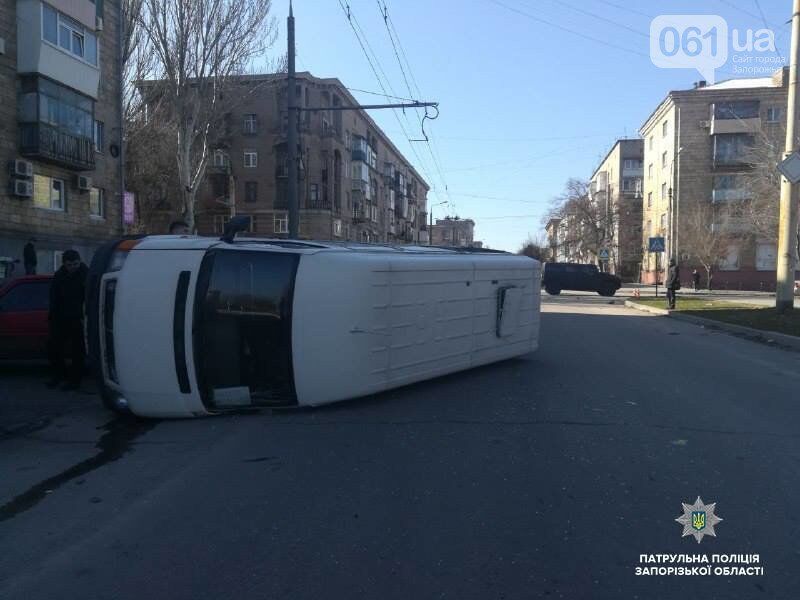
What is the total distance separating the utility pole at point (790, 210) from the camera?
1742 centimetres

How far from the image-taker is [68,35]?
24.8m

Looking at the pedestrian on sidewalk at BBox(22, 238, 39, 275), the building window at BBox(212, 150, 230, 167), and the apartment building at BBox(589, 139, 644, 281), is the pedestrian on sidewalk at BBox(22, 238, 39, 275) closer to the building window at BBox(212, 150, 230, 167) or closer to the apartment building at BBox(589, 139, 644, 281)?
the building window at BBox(212, 150, 230, 167)

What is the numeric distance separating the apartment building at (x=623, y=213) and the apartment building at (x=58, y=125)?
134ft

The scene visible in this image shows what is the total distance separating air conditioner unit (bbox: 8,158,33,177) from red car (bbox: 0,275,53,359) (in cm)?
1554

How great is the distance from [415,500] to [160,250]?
3.60 meters

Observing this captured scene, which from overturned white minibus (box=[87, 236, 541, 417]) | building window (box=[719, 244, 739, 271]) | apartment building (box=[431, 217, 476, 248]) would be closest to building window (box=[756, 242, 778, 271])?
building window (box=[719, 244, 739, 271])

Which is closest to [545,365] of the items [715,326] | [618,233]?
[715,326]

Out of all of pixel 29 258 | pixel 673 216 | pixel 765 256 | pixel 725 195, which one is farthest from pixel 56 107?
pixel 765 256

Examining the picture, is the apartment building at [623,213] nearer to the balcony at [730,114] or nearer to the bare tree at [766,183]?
the balcony at [730,114]

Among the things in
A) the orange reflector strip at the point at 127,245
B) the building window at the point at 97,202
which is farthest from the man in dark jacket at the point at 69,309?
the building window at the point at 97,202

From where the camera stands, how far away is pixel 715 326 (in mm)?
17406

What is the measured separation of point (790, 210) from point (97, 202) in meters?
26.5

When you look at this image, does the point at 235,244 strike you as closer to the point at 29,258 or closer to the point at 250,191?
the point at 29,258

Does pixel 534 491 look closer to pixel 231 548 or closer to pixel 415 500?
pixel 415 500
